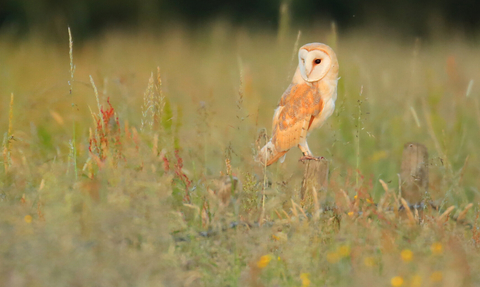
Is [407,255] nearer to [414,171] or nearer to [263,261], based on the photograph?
[263,261]

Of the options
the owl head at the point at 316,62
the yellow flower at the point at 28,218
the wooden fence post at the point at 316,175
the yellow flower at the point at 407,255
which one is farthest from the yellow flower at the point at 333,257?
the yellow flower at the point at 28,218

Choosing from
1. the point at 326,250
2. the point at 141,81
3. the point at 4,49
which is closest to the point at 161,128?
the point at 326,250

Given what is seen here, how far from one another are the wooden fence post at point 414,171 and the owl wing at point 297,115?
463mm

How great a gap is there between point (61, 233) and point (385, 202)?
1.21 m

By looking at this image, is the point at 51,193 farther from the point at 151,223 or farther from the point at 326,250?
the point at 326,250

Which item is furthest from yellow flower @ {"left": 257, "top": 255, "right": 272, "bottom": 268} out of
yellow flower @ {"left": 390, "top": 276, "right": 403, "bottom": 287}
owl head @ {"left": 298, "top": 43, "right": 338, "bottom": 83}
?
owl head @ {"left": 298, "top": 43, "right": 338, "bottom": 83}

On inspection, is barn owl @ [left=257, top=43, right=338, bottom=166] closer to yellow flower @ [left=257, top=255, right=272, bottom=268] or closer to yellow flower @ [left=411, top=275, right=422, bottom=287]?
yellow flower @ [left=257, top=255, right=272, bottom=268]

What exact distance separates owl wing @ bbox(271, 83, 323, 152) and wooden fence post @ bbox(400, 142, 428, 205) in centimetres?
46

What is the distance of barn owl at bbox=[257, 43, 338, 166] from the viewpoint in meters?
2.20

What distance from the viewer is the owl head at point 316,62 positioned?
2143 mm

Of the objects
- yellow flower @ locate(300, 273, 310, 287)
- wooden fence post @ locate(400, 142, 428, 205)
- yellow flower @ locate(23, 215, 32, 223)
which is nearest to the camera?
yellow flower @ locate(300, 273, 310, 287)

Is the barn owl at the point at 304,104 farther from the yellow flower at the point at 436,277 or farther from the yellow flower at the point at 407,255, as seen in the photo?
the yellow flower at the point at 436,277

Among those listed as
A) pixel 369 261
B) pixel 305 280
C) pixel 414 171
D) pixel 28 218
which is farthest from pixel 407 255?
pixel 28 218

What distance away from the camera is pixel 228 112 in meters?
4.71
